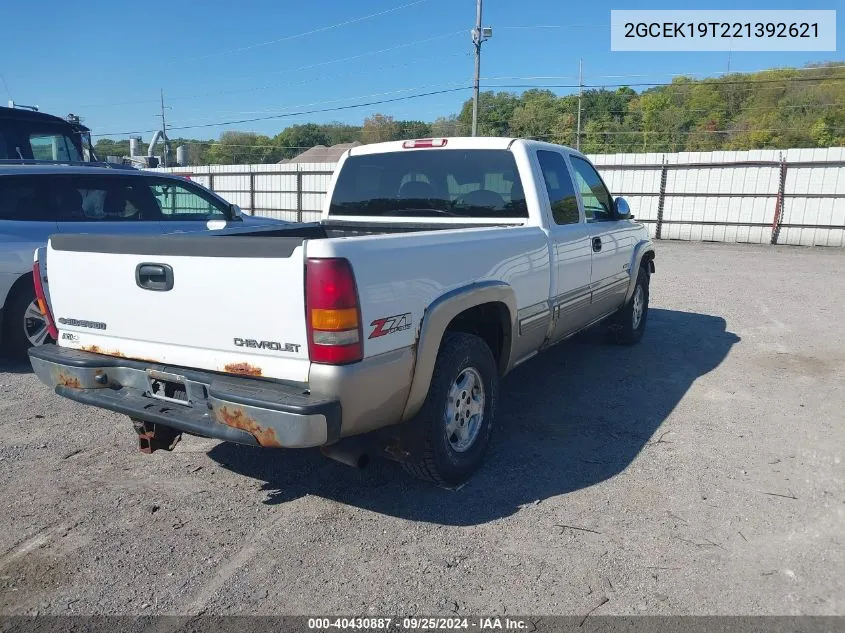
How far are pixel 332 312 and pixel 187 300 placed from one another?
79 centimetres

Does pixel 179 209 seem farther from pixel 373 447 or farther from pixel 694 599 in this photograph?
pixel 694 599

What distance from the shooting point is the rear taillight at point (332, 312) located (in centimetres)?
260

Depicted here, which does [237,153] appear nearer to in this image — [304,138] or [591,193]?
[304,138]

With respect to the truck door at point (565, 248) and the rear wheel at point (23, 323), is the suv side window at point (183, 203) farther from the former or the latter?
the truck door at point (565, 248)

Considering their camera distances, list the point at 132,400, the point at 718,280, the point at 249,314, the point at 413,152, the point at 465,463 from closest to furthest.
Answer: the point at 249,314 → the point at 132,400 → the point at 465,463 → the point at 413,152 → the point at 718,280

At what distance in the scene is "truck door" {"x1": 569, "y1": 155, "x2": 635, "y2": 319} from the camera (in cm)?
518

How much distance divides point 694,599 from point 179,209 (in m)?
6.44

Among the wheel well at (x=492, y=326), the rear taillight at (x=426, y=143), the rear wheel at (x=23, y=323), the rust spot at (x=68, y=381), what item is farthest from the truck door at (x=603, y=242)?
the rear wheel at (x=23, y=323)

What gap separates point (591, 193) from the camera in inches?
214

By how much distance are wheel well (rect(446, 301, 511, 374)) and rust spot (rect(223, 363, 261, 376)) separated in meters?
1.20

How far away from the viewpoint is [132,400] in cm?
314

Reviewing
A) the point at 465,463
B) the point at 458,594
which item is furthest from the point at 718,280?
the point at 458,594

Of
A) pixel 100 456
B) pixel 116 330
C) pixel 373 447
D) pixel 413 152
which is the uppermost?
pixel 413 152

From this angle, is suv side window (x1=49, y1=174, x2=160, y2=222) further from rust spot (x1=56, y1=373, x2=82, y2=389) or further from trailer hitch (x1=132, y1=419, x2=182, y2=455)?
trailer hitch (x1=132, y1=419, x2=182, y2=455)
